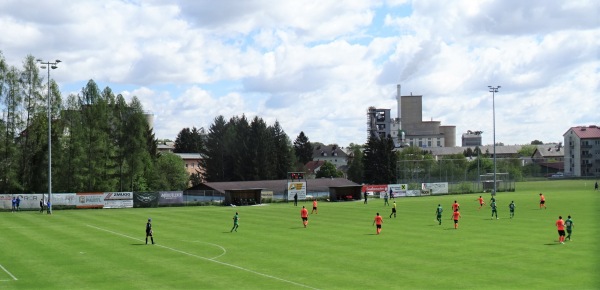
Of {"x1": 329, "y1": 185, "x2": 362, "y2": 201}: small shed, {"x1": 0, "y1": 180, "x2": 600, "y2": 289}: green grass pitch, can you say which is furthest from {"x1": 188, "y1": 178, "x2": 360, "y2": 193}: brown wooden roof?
{"x1": 0, "y1": 180, "x2": 600, "y2": 289}: green grass pitch

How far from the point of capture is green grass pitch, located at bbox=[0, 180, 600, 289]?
2655 centimetres

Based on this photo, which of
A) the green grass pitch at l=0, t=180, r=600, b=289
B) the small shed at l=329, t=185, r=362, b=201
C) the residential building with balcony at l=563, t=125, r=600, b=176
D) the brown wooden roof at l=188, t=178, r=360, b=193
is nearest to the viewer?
the green grass pitch at l=0, t=180, r=600, b=289

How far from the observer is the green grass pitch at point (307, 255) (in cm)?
2655

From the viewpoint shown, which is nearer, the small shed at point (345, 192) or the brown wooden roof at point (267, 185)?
the small shed at point (345, 192)

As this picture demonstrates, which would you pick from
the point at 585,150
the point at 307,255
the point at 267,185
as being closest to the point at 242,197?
the point at 267,185

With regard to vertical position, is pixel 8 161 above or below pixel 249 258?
above

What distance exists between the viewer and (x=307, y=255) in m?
34.1

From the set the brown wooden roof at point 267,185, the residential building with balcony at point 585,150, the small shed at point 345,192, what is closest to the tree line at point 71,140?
the brown wooden roof at point 267,185

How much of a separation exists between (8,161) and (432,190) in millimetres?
69464

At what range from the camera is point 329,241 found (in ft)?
132

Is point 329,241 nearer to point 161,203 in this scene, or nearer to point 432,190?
point 161,203

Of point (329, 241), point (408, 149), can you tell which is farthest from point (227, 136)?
point (329, 241)

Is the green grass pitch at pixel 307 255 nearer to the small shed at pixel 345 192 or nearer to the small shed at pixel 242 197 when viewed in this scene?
the small shed at pixel 242 197

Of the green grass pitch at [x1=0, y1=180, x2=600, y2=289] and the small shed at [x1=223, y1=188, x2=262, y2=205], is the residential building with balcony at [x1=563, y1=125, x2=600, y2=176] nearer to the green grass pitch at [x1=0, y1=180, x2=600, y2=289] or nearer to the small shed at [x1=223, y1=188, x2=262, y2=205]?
the small shed at [x1=223, y1=188, x2=262, y2=205]
